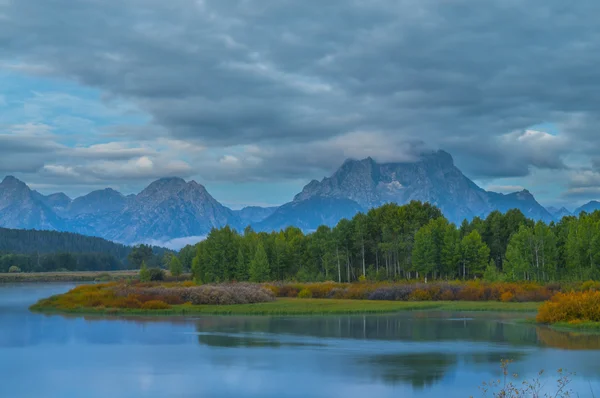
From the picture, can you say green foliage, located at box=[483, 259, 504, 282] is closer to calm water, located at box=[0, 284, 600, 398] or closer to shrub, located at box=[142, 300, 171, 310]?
calm water, located at box=[0, 284, 600, 398]

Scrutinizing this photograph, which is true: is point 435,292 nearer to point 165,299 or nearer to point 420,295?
point 420,295

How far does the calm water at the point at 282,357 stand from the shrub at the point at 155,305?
31.0ft

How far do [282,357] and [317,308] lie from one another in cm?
2612

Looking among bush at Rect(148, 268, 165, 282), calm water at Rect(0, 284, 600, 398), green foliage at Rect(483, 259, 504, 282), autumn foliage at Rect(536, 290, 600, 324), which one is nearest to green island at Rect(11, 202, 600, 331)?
autumn foliage at Rect(536, 290, 600, 324)

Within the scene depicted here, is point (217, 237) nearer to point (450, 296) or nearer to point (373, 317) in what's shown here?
point (450, 296)

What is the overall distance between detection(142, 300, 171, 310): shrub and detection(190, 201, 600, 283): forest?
32144 millimetres

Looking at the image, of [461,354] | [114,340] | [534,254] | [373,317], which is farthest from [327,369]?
[534,254]

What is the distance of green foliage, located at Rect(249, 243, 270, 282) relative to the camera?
94.6 m

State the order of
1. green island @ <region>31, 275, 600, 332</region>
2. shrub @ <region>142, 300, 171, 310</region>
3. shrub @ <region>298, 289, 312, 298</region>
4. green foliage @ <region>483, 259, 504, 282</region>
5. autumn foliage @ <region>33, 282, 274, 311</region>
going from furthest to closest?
green foliage @ <region>483, 259, 504, 282</region> < shrub @ <region>298, 289, 312, 298</region> < autumn foliage @ <region>33, 282, 274, 311</region> < shrub @ <region>142, 300, 171, 310</region> < green island @ <region>31, 275, 600, 332</region>

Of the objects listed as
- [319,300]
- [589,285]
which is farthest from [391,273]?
[589,285]

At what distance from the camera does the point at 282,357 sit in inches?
1346

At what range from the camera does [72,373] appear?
3105cm

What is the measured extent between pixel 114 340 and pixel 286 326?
465 inches

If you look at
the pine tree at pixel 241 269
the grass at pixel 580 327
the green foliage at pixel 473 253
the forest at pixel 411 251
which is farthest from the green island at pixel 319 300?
the pine tree at pixel 241 269
